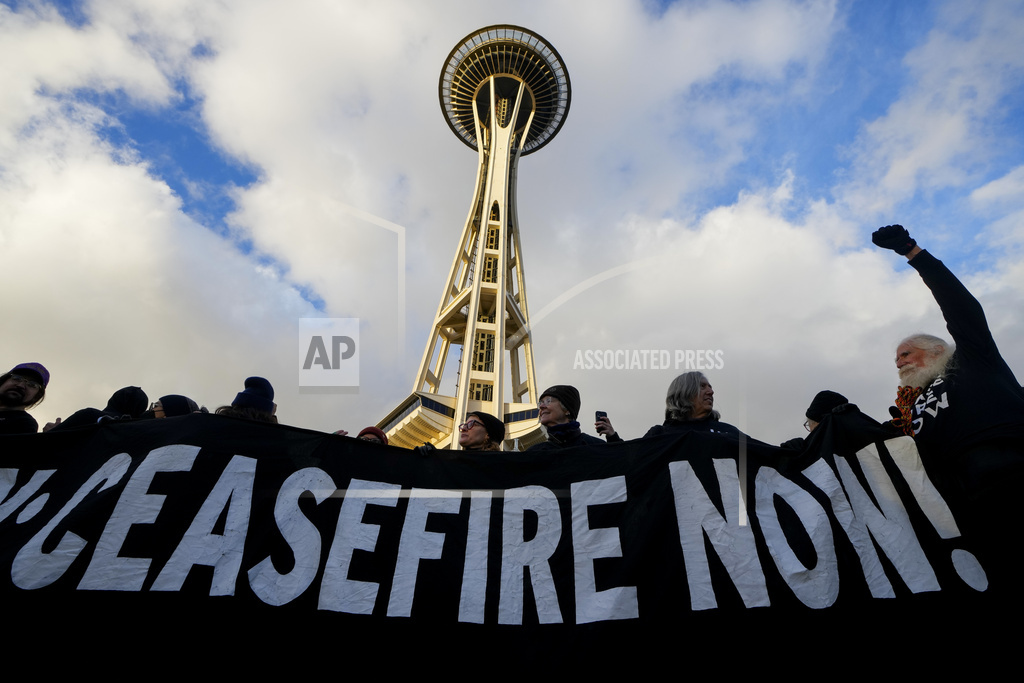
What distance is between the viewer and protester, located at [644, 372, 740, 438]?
4191mm

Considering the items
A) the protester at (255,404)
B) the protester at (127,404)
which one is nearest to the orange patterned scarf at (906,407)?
the protester at (255,404)

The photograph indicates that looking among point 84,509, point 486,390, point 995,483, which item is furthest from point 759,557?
point 486,390

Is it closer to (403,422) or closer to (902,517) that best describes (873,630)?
(902,517)

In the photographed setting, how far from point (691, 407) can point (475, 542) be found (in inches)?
81.2

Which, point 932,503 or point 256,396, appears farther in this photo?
point 256,396

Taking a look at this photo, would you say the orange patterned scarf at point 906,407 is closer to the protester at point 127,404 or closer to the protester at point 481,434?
the protester at point 481,434

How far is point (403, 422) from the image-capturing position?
4206 cm

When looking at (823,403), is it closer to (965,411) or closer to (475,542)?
(965,411)

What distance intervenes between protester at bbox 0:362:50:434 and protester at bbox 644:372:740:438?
16.4 feet

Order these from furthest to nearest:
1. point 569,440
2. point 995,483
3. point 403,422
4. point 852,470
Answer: point 403,422, point 569,440, point 852,470, point 995,483

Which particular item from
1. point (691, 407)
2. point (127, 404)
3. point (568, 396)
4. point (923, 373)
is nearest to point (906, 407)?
point (923, 373)

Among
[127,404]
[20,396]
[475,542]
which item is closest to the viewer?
[475,542]

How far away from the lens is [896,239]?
3.35 meters

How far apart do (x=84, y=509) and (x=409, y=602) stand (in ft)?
6.45
